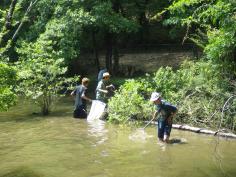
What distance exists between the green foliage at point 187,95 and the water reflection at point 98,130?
2.03 ft

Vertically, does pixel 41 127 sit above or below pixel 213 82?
below

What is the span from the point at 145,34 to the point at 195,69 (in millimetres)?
20699

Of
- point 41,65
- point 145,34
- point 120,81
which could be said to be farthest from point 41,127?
point 145,34

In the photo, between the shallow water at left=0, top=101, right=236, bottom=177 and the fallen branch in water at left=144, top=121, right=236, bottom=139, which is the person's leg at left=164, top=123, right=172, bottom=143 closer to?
the shallow water at left=0, top=101, right=236, bottom=177

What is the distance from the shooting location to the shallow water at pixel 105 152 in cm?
1065

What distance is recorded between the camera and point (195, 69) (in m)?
17.7

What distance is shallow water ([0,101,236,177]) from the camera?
10.6m

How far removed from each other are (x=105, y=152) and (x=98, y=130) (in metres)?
3.17

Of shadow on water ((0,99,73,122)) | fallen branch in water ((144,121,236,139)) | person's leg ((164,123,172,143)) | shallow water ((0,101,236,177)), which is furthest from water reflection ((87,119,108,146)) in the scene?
fallen branch in water ((144,121,236,139))

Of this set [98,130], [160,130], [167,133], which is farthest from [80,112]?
[167,133]

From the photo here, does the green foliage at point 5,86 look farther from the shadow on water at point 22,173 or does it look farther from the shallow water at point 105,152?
the shallow water at point 105,152

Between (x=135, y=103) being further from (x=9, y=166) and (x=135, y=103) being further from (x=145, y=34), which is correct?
(x=145, y=34)

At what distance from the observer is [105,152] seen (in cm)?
1242

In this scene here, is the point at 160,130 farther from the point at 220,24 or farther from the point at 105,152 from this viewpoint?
the point at 220,24
